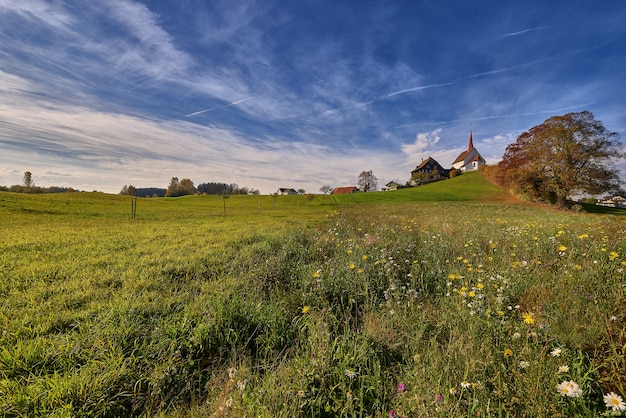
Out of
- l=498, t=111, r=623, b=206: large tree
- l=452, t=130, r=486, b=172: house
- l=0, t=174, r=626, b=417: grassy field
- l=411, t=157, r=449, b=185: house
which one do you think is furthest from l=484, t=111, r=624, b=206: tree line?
l=452, t=130, r=486, b=172: house

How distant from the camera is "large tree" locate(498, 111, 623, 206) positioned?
2942 centimetres

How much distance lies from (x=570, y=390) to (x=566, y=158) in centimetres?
4152

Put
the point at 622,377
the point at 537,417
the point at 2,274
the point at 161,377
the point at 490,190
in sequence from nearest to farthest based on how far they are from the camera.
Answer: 1. the point at 537,417
2. the point at 622,377
3. the point at 161,377
4. the point at 2,274
5. the point at 490,190

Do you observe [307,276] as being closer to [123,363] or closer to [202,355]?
[202,355]

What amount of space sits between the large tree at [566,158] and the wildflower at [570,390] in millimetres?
40560

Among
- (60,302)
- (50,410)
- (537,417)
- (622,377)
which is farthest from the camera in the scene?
(60,302)

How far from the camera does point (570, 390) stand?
6.15 ft

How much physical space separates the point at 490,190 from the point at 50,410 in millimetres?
75175

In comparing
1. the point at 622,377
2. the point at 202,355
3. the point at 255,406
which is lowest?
the point at 202,355

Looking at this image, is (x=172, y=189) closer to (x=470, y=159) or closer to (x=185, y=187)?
(x=185, y=187)

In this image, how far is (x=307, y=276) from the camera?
535 centimetres

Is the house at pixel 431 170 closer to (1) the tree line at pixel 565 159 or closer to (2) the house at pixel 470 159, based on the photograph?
(2) the house at pixel 470 159

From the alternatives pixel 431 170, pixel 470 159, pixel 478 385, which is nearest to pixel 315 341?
pixel 478 385

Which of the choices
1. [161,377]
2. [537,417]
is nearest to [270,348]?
[161,377]
